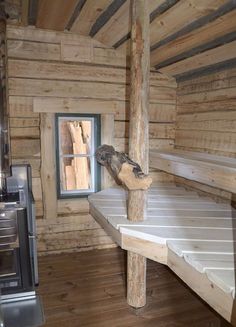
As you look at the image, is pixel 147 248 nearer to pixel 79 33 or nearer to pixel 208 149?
pixel 208 149

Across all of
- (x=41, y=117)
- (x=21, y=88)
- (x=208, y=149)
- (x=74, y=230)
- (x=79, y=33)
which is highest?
(x=79, y=33)

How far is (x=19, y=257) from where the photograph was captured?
85.9 inches

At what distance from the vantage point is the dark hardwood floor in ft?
6.66

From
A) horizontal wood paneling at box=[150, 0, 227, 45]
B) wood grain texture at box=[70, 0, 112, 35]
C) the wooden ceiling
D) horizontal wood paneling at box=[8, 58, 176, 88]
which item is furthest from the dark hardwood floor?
wood grain texture at box=[70, 0, 112, 35]

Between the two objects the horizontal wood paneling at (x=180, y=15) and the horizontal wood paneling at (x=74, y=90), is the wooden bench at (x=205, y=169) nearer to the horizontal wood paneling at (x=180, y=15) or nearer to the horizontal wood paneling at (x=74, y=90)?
the horizontal wood paneling at (x=74, y=90)

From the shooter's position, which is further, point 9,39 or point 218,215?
point 9,39

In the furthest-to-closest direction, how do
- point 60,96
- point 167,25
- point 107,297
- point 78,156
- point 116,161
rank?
point 78,156
point 60,96
point 107,297
point 167,25
point 116,161

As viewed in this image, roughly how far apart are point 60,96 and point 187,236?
1921 millimetres

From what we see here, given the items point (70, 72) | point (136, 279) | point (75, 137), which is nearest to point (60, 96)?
point (70, 72)

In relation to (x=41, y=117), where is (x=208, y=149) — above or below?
below

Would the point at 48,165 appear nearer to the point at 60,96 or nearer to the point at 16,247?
the point at 60,96

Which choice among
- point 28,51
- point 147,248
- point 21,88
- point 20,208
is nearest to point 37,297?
point 20,208

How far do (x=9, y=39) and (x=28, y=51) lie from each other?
20 cm

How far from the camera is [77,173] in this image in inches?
127
